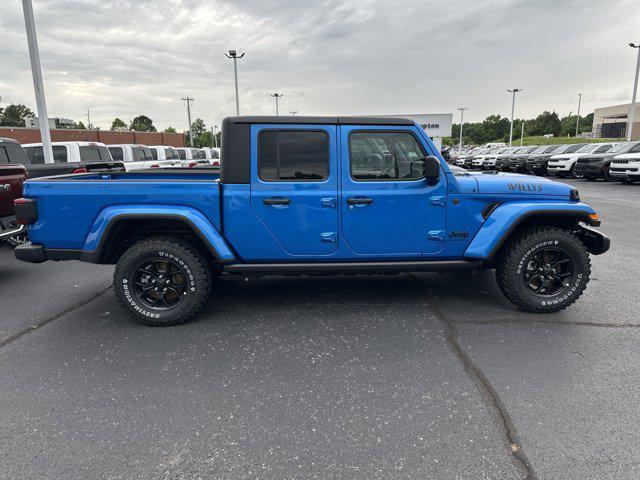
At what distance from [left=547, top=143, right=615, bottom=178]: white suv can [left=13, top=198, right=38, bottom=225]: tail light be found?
72.9 feet

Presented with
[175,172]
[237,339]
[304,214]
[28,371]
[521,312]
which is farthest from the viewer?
[175,172]

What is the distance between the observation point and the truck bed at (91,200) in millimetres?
3832

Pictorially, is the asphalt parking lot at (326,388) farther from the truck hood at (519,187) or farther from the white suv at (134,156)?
the white suv at (134,156)

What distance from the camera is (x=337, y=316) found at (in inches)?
165

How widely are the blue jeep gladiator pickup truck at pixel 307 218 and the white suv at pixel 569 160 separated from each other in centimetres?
1934

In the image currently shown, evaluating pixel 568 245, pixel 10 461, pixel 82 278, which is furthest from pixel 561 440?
pixel 82 278

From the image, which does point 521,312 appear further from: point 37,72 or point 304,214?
point 37,72

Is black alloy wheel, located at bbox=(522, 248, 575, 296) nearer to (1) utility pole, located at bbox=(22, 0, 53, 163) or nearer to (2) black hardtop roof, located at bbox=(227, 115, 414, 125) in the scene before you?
(2) black hardtop roof, located at bbox=(227, 115, 414, 125)

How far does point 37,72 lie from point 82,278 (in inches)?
Result: 331

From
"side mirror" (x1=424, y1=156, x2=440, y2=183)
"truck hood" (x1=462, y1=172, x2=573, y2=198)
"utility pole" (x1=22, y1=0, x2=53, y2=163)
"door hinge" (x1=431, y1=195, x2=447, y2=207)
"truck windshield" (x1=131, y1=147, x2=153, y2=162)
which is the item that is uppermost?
"utility pole" (x1=22, y1=0, x2=53, y2=163)

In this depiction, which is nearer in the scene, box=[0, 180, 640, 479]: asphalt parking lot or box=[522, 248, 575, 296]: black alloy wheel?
box=[0, 180, 640, 479]: asphalt parking lot

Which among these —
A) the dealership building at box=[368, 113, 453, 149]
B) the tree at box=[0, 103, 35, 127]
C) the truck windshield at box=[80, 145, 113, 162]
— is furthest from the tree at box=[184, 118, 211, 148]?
the truck windshield at box=[80, 145, 113, 162]

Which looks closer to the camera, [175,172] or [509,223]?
[509,223]

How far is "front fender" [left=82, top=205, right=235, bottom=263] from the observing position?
149 inches
